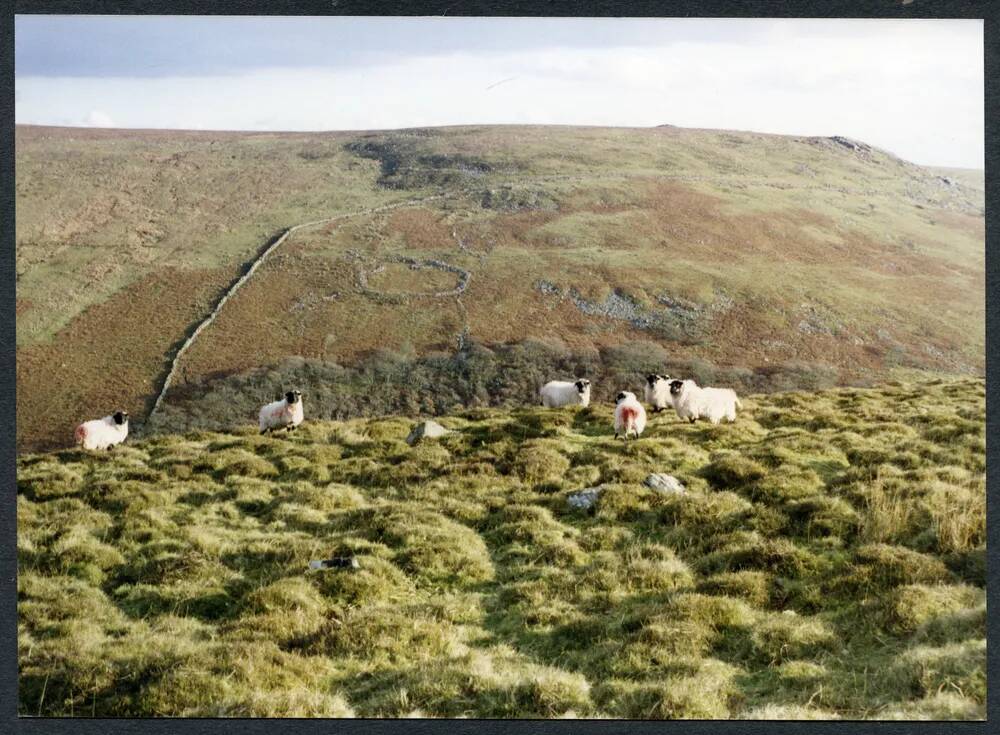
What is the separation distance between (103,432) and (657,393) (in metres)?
12.4

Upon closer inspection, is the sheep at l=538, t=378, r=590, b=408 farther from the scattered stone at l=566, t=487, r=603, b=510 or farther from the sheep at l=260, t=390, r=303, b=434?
the scattered stone at l=566, t=487, r=603, b=510

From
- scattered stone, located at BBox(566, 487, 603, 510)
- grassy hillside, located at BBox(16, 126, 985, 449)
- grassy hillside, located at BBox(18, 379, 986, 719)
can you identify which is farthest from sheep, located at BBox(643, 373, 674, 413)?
scattered stone, located at BBox(566, 487, 603, 510)

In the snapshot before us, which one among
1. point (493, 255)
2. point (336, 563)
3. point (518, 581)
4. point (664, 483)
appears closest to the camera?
point (518, 581)

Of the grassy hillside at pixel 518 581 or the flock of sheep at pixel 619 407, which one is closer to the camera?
the grassy hillside at pixel 518 581

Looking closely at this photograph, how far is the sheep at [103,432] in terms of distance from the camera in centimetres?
1628

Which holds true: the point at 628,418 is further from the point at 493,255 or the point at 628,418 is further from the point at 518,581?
the point at 518,581

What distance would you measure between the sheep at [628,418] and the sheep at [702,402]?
158 cm

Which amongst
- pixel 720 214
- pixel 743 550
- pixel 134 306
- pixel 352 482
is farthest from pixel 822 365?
pixel 134 306

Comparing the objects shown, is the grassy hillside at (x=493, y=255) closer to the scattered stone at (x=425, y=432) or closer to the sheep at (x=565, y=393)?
the sheep at (x=565, y=393)

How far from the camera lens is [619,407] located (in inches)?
659

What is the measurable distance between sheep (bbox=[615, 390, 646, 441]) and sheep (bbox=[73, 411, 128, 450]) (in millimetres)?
10611

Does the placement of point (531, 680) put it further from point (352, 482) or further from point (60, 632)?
point (352, 482)

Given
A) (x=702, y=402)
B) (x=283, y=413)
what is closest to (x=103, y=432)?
(x=283, y=413)

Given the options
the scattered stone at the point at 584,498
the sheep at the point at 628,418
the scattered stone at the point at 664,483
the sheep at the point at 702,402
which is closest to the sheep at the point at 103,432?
the scattered stone at the point at 584,498
